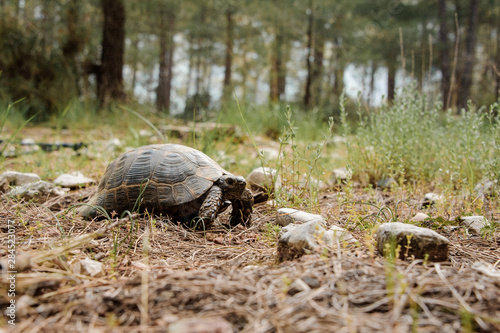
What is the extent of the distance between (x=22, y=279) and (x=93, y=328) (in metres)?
0.34

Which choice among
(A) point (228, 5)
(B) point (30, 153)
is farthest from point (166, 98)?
(B) point (30, 153)

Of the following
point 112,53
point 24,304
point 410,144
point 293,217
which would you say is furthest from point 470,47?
point 24,304

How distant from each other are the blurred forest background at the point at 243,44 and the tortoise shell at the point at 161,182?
0.70m

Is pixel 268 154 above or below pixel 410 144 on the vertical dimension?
below

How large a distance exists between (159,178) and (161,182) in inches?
1.2

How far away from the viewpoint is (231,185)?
195 cm

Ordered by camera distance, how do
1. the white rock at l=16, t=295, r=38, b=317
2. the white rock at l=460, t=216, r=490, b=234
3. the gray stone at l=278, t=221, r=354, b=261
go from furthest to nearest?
the white rock at l=460, t=216, r=490, b=234, the gray stone at l=278, t=221, r=354, b=261, the white rock at l=16, t=295, r=38, b=317

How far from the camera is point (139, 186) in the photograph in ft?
6.57

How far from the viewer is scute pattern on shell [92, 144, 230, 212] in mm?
1958

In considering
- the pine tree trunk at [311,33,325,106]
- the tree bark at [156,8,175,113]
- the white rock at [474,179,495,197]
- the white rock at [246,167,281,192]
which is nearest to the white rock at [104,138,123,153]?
the white rock at [246,167,281,192]

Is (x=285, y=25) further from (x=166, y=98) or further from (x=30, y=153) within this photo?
(x=30, y=153)

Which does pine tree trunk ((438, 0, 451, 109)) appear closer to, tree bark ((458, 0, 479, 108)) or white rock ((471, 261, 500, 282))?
tree bark ((458, 0, 479, 108))

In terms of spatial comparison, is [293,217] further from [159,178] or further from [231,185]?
[159,178]

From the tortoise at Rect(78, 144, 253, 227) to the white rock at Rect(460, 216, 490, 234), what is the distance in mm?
1281
